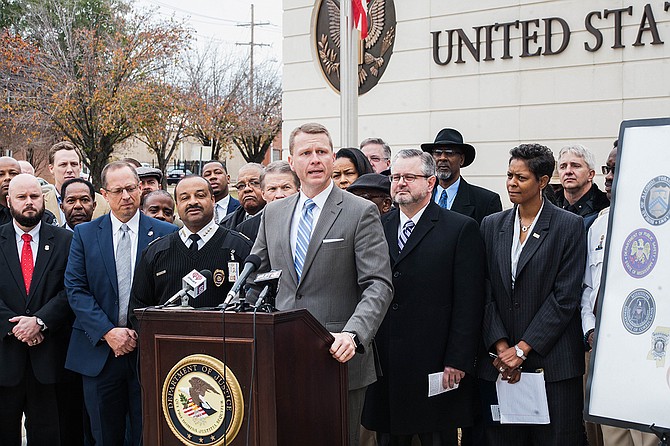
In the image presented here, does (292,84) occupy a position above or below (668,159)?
above

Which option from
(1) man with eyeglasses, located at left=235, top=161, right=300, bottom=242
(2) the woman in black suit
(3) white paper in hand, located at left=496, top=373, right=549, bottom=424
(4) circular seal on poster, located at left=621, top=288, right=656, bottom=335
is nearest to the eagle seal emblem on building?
(1) man with eyeglasses, located at left=235, top=161, right=300, bottom=242

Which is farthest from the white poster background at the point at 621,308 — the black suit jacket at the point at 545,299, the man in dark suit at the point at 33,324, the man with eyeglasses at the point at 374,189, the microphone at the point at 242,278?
the man in dark suit at the point at 33,324

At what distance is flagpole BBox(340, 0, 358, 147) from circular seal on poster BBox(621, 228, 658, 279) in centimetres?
567

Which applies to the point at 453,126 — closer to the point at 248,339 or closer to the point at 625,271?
the point at 625,271

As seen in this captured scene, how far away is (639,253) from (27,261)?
13.6ft

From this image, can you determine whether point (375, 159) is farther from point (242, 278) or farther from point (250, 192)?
point (242, 278)

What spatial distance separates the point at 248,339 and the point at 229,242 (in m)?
1.79

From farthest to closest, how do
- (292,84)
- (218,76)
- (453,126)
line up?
(218,76), (292,84), (453,126)

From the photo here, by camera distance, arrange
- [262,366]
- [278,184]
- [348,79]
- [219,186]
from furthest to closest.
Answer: [348,79], [219,186], [278,184], [262,366]

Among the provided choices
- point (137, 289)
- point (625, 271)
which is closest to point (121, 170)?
point (137, 289)

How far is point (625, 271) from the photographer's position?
Answer: 3.70m

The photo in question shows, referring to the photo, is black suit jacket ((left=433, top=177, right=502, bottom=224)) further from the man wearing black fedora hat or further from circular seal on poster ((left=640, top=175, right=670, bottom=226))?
circular seal on poster ((left=640, top=175, right=670, bottom=226))

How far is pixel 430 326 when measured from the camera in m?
4.82

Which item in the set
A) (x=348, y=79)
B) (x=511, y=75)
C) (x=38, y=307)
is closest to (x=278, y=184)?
(x=38, y=307)
